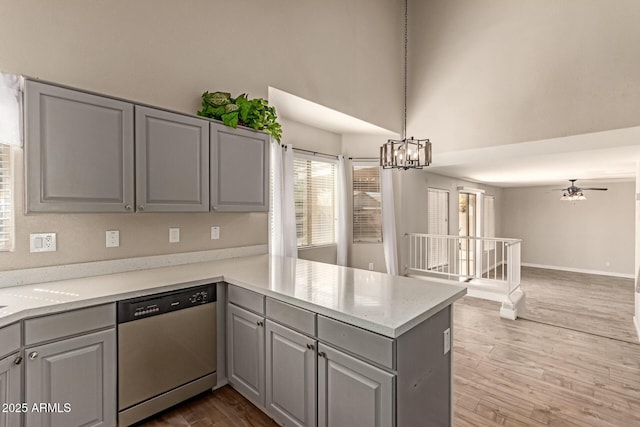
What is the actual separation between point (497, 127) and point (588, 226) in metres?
6.06

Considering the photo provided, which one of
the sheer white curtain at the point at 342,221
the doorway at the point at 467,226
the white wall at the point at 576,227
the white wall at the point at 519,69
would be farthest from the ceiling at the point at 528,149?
the white wall at the point at 576,227

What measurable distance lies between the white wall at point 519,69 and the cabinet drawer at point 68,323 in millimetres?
4643

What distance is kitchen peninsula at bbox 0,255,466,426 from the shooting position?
1.35m

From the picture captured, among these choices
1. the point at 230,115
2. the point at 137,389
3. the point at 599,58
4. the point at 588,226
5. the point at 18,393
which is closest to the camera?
the point at 18,393

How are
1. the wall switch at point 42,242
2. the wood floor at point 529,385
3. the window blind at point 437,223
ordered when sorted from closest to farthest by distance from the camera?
the wall switch at point 42,242, the wood floor at point 529,385, the window blind at point 437,223

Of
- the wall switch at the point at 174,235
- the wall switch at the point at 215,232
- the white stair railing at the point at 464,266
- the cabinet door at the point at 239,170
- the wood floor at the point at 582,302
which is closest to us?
the cabinet door at the point at 239,170

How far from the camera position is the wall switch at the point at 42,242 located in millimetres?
1927

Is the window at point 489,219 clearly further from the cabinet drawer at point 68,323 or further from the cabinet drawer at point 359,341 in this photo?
the cabinet drawer at point 68,323

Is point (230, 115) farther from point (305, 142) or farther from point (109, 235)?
point (305, 142)

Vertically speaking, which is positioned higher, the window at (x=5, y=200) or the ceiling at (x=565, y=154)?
the ceiling at (x=565, y=154)

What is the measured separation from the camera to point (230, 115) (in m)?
2.48

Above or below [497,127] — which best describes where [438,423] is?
below

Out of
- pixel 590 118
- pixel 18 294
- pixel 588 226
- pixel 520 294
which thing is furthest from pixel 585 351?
pixel 588 226

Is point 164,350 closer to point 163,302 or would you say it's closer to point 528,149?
point 163,302
